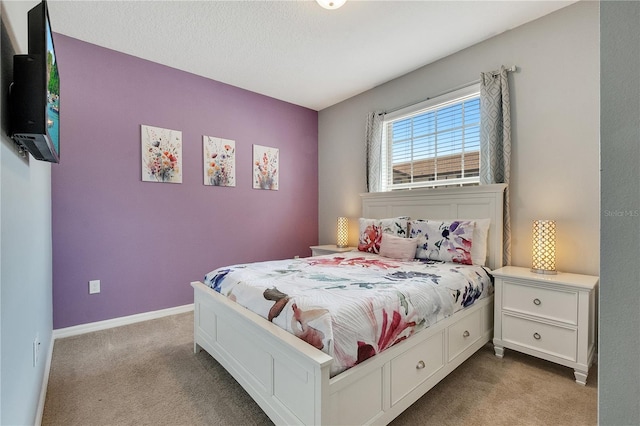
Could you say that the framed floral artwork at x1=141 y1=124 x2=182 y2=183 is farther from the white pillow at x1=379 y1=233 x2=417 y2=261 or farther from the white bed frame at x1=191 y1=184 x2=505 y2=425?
the white pillow at x1=379 y1=233 x2=417 y2=261

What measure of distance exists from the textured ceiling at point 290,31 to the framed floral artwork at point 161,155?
0.77 metres

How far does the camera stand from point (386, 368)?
149cm

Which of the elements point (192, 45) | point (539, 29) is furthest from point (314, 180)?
point (539, 29)

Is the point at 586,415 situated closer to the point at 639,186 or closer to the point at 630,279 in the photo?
the point at 630,279

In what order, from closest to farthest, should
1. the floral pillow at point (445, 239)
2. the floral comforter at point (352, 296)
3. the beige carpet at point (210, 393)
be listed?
1. the floral comforter at point (352, 296)
2. the beige carpet at point (210, 393)
3. the floral pillow at point (445, 239)

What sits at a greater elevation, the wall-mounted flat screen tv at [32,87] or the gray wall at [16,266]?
the wall-mounted flat screen tv at [32,87]

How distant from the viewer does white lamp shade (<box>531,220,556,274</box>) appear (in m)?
2.24

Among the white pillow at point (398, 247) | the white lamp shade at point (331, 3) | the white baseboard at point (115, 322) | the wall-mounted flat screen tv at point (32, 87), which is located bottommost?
the white baseboard at point (115, 322)

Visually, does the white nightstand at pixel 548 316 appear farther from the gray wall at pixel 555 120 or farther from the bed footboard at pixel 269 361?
the bed footboard at pixel 269 361

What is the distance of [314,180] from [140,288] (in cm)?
277

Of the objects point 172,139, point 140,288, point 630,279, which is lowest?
point 140,288

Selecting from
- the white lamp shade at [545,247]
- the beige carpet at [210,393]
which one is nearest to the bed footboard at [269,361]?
the beige carpet at [210,393]

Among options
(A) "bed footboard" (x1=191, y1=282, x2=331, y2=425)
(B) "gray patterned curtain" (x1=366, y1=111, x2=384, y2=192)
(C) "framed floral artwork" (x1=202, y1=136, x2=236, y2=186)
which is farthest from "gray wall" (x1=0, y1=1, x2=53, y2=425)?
(B) "gray patterned curtain" (x1=366, y1=111, x2=384, y2=192)

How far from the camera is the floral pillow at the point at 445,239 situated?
2.60 m
